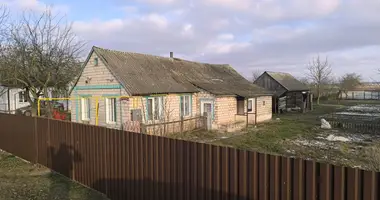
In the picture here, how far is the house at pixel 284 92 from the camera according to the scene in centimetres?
3412

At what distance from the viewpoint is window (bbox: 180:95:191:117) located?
19906 millimetres

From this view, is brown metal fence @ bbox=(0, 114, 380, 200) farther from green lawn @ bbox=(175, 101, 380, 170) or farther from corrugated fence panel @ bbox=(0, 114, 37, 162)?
green lawn @ bbox=(175, 101, 380, 170)

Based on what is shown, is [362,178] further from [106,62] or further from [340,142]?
[106,62]

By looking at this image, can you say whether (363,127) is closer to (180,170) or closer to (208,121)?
(208,121)

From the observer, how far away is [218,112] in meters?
20.5

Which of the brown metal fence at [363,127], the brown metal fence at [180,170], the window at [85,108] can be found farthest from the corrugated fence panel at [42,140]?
the brown metal fence at [363,127]

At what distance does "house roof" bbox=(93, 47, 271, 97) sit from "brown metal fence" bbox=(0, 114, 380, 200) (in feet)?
31.9

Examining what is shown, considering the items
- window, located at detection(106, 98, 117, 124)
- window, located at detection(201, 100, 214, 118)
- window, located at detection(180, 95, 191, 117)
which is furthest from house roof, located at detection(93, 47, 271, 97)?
window, located at detection(106, 98, 117, 124)

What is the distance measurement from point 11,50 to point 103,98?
19.6ft

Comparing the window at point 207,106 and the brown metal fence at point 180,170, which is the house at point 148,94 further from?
the brown metal fence at point 180,170

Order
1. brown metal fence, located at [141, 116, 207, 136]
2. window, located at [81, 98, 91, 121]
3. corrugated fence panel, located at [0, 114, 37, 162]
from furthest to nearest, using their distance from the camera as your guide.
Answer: window, located at [81, 98, 91, 121], brown metal fence, located at [141, 116, 207, 136], corrugated fence panel, located at [0, 114, 37, 162]

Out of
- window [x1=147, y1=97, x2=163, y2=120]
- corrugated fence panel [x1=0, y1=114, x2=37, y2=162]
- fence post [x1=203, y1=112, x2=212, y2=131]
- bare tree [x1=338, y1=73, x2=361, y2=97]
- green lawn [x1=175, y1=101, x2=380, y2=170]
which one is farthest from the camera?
bare tree [x1=338, y1=73, x2=361, y2=97]

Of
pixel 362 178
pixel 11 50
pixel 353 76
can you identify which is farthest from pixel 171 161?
pixel 353 76

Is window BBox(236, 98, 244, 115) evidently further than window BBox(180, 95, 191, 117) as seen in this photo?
Yes
